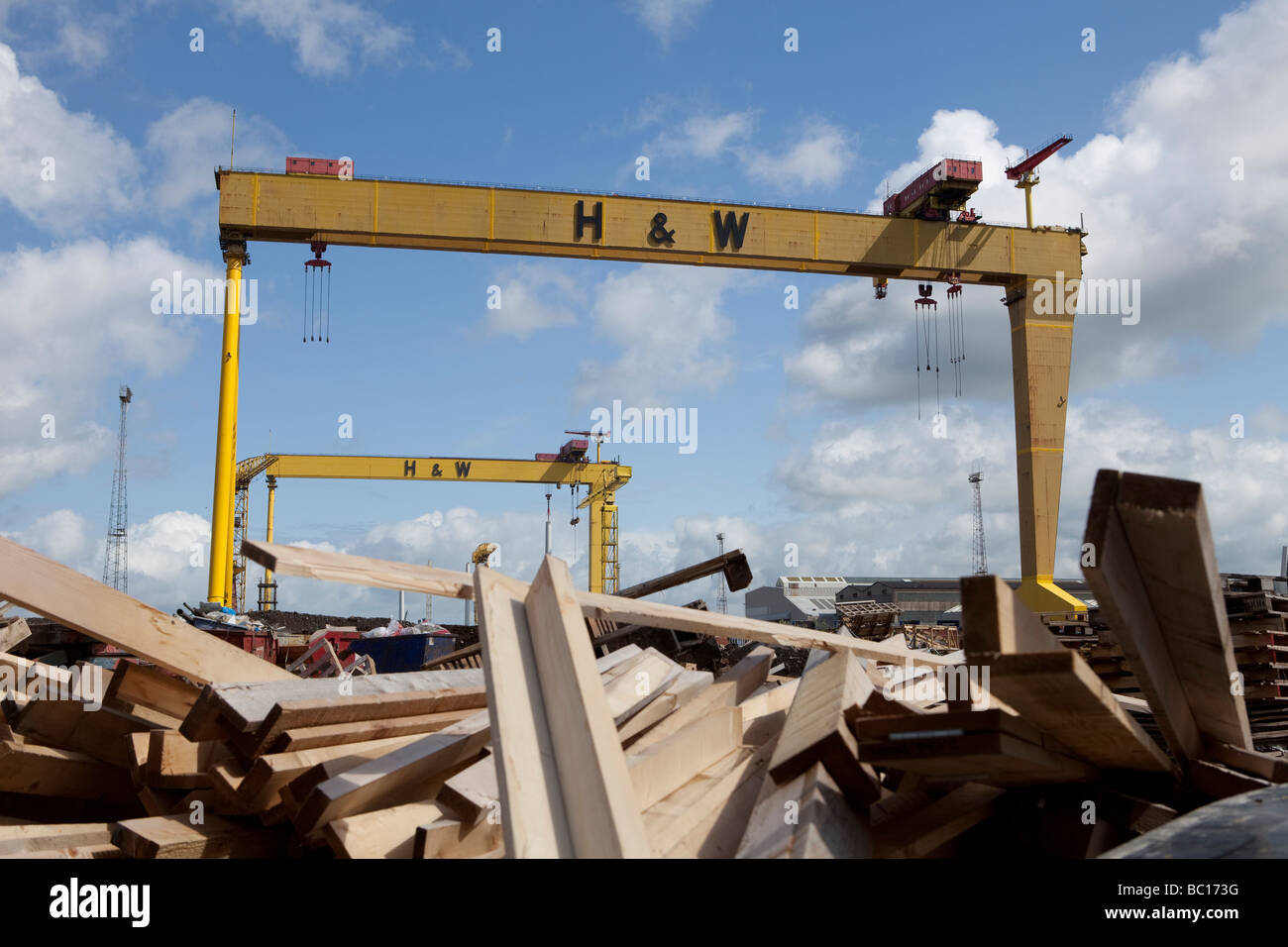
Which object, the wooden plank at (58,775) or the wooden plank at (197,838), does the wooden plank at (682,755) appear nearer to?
the wooden plank at (197,838)

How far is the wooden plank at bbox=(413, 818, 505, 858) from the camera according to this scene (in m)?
2.33

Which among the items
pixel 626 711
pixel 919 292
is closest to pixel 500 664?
pixel 626 711

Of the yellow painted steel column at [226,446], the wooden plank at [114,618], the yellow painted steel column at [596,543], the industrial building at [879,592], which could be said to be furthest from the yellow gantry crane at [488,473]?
the wooden plank at [114,618]

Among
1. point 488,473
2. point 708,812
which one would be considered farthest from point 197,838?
point 488,473

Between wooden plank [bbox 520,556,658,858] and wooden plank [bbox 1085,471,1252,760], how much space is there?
1124mm

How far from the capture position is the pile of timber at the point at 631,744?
201cm

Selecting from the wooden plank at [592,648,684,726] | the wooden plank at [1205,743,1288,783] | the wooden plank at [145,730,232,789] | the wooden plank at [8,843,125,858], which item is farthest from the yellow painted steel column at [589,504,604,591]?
the wooden plank at [1205,743,1288,783]

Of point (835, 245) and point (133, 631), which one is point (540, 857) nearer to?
point (133, 631)

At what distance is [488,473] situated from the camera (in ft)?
101

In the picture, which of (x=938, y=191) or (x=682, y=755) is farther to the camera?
(x=938, y=191)

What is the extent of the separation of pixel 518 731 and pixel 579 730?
15cm

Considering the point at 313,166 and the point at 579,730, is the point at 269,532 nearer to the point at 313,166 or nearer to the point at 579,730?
the point at 313,166

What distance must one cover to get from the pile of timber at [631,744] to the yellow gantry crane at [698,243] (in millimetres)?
12428
